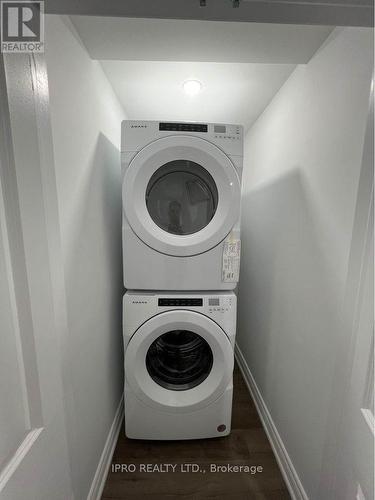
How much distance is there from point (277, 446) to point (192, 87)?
1961 mm

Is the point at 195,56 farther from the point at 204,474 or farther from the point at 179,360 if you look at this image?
the point at 204,474

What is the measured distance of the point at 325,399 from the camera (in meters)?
0.87

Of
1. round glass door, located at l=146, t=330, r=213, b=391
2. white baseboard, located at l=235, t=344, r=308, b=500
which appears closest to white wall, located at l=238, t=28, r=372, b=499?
white baseboard, located at l=235, t=344, r=308, b=500

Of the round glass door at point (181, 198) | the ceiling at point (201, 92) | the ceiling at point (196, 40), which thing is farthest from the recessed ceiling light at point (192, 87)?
the round glass door at point (181, 198)

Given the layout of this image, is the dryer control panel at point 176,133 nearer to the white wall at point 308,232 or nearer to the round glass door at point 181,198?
the round glass door at point 181,198

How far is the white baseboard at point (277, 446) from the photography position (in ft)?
3.44

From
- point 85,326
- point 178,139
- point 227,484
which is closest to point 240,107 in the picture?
point 178,139

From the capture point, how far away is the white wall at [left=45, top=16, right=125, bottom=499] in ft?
2.55

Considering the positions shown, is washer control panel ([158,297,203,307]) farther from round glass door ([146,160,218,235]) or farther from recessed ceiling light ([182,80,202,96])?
recessed ceiling light ([182,80,202,96])

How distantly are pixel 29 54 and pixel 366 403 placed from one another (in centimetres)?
118

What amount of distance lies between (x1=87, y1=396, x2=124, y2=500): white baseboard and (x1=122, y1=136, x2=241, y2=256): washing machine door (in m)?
1.02

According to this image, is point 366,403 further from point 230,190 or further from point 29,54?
point 29,54

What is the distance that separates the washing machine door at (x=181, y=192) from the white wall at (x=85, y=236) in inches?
8.1

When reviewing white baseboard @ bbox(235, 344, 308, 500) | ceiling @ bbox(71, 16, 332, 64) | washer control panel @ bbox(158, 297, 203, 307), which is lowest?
white baseboard @ bbox(235, 344, 308, 500)
